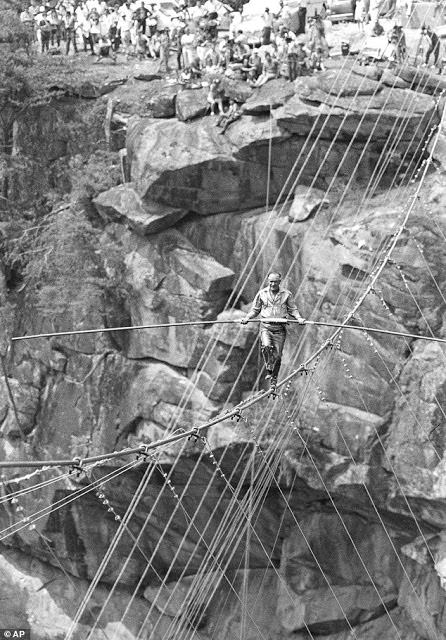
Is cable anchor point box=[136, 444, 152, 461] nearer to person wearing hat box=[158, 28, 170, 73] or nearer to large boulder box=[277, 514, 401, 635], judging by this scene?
large boulder box=[277, 514, 401, 635]

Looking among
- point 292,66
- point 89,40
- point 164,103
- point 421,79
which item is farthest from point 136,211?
point 89,40

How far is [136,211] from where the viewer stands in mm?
25188

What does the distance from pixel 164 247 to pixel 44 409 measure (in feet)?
16.3

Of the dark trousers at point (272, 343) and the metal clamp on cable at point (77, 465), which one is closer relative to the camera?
the metal clamp on cable at point (77, 465)

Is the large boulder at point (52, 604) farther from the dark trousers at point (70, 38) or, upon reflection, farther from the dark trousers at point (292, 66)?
the dark trousers at point (70, 38)

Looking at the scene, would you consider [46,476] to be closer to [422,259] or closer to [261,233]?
[261,233]

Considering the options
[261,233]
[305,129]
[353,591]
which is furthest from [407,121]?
[353,591]

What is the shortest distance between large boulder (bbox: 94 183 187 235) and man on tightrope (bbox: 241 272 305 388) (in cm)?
863

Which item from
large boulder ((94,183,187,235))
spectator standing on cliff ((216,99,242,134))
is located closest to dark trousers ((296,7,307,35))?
spectator standing on cliff ((216,99,242,134))

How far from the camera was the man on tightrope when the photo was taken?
1597cm

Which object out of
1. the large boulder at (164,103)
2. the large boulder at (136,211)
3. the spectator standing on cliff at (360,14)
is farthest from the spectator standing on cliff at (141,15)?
the large boulder at (136,211)

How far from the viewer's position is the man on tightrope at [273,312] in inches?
629

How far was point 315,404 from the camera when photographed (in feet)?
74.1

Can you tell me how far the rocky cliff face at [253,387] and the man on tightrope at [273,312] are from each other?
5492 millimetres
